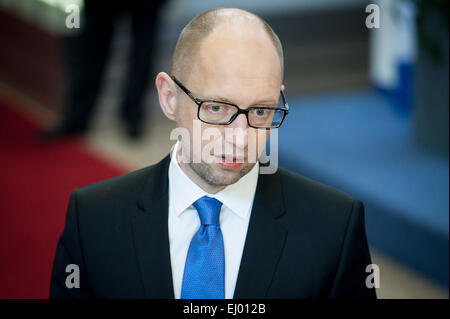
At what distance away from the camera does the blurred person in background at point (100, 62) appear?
3.71 m

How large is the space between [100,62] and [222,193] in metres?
2.93


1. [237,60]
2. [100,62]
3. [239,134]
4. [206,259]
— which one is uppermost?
[100,62]

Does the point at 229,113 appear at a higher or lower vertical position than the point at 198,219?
higher

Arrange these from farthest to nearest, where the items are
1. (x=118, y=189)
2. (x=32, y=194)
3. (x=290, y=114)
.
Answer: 1. (x=290, y=114)
2. (x=32, y=194)
3. (x=118, y=189)

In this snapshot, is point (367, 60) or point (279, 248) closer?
point (279, 248)

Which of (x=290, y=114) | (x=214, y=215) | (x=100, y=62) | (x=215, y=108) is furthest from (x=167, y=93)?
(x=100, y=62)

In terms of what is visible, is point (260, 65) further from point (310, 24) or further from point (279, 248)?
point (310, 24)

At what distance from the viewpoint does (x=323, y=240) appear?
1.23m

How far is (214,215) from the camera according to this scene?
122 cm

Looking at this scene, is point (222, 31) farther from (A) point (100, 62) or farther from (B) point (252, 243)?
(A) point (100, 62)

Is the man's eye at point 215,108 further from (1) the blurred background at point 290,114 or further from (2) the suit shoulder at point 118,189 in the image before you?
(1) the blurred background at point 290,114

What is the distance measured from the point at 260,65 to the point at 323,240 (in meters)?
0.38
